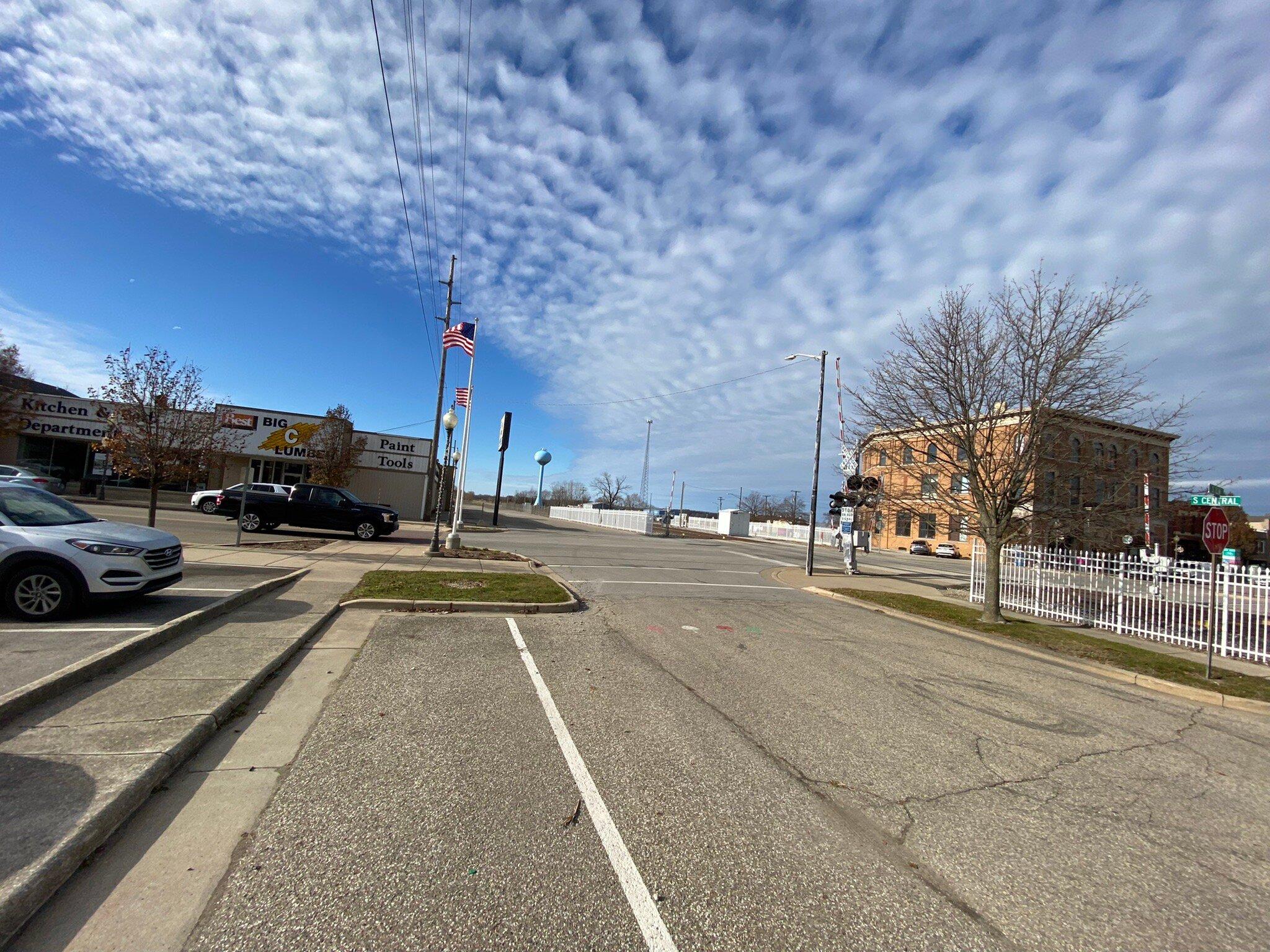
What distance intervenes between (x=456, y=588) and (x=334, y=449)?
83.7ft

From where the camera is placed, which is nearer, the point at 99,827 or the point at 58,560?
the point at 99,827

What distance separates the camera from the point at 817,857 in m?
3.29

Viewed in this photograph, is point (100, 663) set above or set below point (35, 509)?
below

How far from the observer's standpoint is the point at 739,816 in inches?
146

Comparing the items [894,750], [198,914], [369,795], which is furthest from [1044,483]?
[198,914]

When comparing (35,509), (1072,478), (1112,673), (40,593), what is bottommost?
(1112,673)

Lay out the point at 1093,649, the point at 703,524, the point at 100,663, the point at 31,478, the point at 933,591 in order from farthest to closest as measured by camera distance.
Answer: the point at 703,524 < the point at 933,591 < the point at 31,478 < the point at 1093,649 < the point at 100,663

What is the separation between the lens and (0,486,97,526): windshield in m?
7.22

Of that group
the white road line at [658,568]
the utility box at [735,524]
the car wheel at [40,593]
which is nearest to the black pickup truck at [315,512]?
the white road line at [658,568]

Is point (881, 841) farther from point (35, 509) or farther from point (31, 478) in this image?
point (31, 478)

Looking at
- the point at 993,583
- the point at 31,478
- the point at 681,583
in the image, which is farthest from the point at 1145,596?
the point at 31,478

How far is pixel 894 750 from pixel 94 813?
206 inches

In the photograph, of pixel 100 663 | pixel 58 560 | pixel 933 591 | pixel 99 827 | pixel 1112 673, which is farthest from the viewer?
pixel 933 591

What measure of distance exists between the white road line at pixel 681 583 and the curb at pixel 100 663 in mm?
7464
